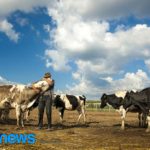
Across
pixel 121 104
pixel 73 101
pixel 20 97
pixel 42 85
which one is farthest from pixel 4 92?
pixel 73 101

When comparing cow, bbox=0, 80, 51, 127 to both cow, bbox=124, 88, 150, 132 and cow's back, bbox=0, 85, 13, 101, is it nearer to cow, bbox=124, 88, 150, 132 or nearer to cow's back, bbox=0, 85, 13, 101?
cow's back, bbox=0, 85, 13, 101

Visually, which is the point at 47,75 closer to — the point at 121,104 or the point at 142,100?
the point at 142,100

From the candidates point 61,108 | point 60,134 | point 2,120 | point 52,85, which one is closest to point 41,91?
point 52,85

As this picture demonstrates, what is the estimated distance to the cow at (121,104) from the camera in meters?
22.9

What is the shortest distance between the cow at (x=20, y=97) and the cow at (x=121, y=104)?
528cm

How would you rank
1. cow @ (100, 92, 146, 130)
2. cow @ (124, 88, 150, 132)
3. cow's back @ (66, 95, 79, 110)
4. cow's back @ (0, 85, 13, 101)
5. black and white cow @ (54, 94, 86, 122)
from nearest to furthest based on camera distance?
1. cow @ (124, 88, 150, 132)
2. cow's back @ (0, 85, 13, 101)
3. cow @ (100, 92, 146, 130)
4. black and white cow @ (54, 94, 86, 122)
5. cow's back @ (66, 95, 79, 110)

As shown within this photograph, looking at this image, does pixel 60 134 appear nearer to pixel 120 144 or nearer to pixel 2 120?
pixel 120 144

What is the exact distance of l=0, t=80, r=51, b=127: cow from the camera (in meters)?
20.2

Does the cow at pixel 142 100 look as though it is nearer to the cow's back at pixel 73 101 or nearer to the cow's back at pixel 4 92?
the cow's back at pixel 4 92

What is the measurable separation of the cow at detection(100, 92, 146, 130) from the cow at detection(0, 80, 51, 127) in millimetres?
5282

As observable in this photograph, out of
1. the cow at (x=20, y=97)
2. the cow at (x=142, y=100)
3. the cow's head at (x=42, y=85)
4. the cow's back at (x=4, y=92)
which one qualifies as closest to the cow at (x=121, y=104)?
the cow at (x=142, y=100)

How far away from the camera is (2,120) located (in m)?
23.7

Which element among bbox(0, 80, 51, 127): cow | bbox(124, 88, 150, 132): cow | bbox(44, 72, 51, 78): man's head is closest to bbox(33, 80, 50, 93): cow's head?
bbox(0, 80, 51, 127): cow

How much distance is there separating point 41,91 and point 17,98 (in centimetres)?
159
